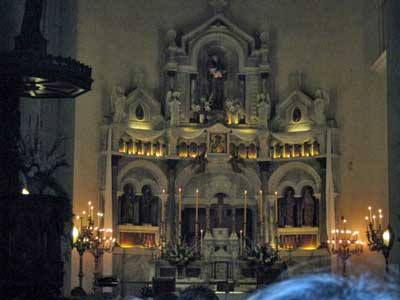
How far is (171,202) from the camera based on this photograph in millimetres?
26328

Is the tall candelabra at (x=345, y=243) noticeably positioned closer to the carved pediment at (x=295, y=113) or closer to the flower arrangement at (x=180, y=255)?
the carved pediment at (x=295, y=113)

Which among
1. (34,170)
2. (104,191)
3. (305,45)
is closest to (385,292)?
(34,170)

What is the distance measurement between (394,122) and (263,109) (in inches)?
288

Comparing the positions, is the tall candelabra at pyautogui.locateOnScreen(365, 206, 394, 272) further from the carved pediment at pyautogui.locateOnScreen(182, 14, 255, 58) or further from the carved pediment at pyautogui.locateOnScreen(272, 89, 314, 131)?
the carved pediment at pyautogui.locateOnScreen(182, 14, 255, 58)

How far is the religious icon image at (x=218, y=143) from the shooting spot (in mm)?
26031

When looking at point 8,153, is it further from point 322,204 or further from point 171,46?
point 322,204

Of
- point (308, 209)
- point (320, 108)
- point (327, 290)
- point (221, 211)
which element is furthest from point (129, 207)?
point (327, 290)

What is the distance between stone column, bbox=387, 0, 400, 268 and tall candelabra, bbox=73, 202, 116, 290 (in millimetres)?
7801

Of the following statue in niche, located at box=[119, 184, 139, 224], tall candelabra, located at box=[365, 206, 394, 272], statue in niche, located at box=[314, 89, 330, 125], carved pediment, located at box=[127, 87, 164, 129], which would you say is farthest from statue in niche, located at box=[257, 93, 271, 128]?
statue in niche, located at box=[119, 184, 139, 224]

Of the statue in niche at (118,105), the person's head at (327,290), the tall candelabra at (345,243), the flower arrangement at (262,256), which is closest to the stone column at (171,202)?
the statue in niche at (118,105)

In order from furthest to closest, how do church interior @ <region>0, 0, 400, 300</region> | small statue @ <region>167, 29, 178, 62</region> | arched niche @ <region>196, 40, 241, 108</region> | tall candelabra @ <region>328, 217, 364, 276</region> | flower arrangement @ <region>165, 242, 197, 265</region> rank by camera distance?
arched niche @ <region>196, 40, 241, 108</region> → small statue @ <region>167, 29, 178, 62</region> → church interior @ <region>0, 0, 400, 300</region> → flower arrangement @ <region>165, 242, 197, 265</region> → tall candelabra @ <region>328, 217, 364, 276</region>

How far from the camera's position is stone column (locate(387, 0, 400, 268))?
18984 millimetres

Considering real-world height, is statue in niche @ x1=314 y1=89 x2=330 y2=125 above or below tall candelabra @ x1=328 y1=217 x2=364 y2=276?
above

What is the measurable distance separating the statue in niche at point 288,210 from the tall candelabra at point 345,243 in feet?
5.83
